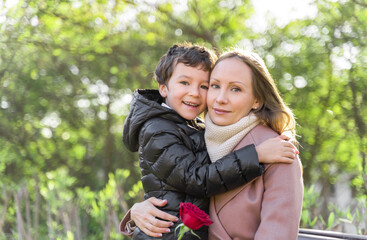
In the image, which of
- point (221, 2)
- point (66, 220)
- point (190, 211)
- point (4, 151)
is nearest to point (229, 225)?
point (190, 211)

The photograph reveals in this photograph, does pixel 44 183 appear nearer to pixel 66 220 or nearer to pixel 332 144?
pixel 66 220

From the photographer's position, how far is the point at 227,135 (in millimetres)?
2479

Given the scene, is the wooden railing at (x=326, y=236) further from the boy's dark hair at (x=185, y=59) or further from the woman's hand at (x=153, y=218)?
the boy's dark hair at (x=185, y=59)

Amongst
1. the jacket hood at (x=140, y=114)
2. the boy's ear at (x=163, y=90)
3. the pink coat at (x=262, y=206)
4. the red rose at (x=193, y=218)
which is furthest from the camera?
the boy's ear at (x=163, y=90)

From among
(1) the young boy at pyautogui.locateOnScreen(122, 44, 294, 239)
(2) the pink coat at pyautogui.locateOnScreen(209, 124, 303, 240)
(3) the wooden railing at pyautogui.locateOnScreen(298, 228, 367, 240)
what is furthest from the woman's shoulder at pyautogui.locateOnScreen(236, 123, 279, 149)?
(3) the wooden railing at pyautogui.locateOnScreen(298, 228, 367, 240)

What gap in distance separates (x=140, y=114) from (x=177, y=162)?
0.41 metres

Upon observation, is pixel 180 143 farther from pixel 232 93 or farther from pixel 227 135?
pixel 232 93

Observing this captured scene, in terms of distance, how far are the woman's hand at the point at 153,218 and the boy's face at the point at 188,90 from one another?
0.51 meters

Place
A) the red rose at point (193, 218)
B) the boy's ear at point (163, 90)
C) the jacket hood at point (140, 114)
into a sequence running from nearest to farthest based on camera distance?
the red rose at point (193, 218), the jacket hood at point (140, 114), the boy's ear at point (163, 90)

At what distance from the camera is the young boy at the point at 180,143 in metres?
2.34

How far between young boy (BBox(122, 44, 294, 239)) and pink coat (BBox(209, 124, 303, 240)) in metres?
0.07

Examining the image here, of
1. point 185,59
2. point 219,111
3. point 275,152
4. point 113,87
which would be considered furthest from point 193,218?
point 113,87

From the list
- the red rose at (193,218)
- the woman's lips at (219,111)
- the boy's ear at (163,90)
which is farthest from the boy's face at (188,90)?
the red rose at (193,218)

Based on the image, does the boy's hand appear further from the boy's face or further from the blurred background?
the blurred background
